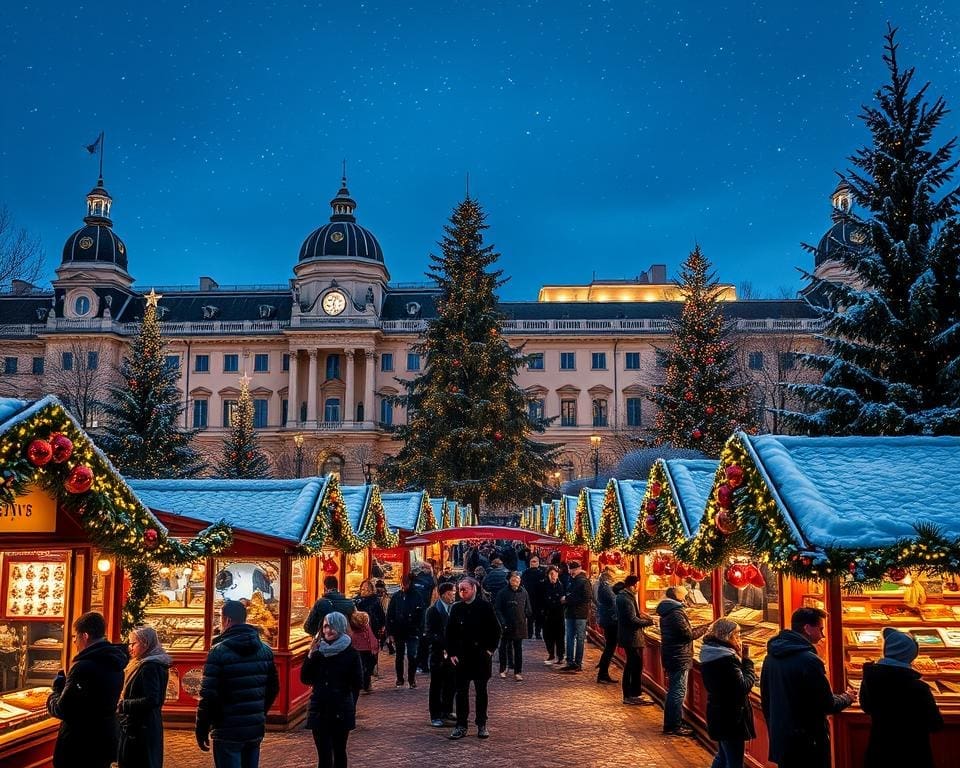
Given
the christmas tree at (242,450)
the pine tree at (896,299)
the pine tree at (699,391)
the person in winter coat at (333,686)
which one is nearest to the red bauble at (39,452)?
the person in winter coat at (333,686)

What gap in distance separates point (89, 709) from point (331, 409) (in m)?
69.7

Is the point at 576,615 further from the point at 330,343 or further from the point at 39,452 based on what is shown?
the point at 330,343

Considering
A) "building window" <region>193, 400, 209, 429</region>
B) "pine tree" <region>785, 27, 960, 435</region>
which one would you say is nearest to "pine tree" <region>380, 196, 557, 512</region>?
"pine tree" <region>785, 27, 960, 435</region>

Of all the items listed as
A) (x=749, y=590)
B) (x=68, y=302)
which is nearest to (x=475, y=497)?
(x=749, y=590)

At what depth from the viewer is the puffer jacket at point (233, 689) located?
6.66 m

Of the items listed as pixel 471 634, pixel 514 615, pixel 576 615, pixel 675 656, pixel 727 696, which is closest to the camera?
pixel 727 696

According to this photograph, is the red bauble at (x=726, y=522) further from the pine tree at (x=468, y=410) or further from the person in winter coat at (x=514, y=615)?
the pine tree at (x=468, y=410)

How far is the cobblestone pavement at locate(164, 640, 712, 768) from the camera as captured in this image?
9.34 metres

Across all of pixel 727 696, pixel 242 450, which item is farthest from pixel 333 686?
pixel 242 450

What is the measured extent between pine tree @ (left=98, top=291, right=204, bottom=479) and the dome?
39658mm

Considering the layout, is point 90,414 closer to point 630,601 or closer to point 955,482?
point 630,601

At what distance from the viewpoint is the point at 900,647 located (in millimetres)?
5984

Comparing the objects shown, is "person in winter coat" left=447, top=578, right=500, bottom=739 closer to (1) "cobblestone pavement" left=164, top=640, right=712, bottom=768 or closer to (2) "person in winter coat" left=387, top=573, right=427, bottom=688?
(1) "cobblestone pavement" left=164, top=640, right=712, bottom=768

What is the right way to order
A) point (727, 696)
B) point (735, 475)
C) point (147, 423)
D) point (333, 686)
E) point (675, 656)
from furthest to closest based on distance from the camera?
1. point (147, 423)
2. point (675, 656)
3. point (735, 475)
4. point (333, 686)
5. point (727, 696)
